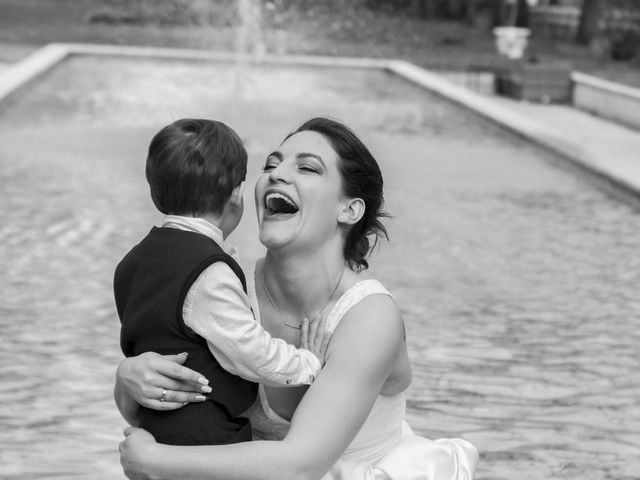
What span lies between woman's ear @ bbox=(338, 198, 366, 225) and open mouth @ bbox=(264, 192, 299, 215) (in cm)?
13

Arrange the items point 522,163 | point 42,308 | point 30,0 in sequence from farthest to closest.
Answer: point 30,0 < point 522,163 < point 42,308

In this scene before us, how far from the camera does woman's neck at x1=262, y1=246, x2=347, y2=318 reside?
9.59 ft

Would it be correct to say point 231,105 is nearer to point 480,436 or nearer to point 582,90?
point 582,90

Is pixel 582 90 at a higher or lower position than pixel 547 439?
lower

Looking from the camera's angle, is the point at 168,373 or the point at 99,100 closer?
the point at 168,373

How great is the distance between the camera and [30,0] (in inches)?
1710

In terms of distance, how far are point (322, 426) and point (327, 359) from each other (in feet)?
0.60

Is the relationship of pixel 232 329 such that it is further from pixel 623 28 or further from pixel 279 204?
pixel 623 28

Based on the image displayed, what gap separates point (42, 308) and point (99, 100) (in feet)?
34.3

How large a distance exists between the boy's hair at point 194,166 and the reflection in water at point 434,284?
51 cm

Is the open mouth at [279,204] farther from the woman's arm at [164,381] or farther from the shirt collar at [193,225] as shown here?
the woman's arm at [164,381]

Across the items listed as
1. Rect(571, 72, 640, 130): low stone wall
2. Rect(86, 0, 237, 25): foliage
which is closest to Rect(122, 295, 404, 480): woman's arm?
Rect(571, 72, 640, 130): low stone wall

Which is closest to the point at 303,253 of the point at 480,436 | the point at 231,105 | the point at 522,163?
the point at 480,436

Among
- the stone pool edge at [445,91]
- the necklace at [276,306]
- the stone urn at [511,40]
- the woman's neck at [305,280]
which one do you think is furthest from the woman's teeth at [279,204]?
the stone urn at [511,40]
